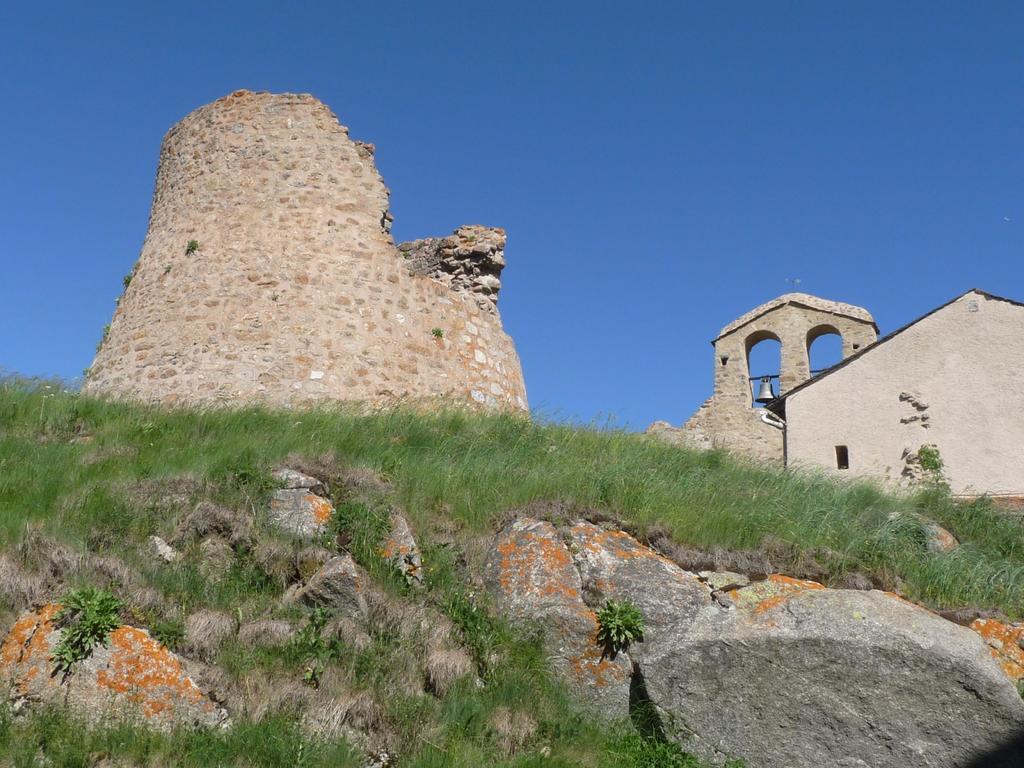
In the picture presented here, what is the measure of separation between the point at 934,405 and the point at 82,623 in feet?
46.7

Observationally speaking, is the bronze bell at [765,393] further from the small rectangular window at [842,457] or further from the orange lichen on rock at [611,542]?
the orange lichen on rock at [611,542]

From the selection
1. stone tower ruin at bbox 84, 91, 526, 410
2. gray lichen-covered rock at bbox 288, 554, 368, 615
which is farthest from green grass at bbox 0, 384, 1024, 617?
stone tower ruin at bbox 84, 91, 526, 410

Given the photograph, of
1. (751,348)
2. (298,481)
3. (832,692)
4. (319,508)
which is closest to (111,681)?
(319,508)

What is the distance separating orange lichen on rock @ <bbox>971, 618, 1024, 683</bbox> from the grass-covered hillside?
1.40 ft

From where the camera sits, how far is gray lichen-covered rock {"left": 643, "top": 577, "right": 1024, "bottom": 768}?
6.86 metres

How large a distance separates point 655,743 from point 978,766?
2360 millimetres

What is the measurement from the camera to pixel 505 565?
785 centimetres

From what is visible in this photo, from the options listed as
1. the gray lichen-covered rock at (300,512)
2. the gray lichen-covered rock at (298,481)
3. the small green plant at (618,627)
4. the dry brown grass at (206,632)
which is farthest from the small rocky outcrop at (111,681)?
the small green plant at (618,627)

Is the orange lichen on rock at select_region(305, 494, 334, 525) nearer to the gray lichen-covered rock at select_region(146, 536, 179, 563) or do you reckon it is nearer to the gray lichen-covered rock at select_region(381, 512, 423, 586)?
the gray lichen-covered rock at select_region(381, 512, 423, 586)

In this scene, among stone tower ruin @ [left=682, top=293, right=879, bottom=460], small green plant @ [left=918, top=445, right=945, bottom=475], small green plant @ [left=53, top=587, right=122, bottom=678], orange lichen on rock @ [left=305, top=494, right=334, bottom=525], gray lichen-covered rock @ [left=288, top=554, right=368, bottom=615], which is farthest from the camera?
stone tower ruin @ [left=682, top=293, right=879, bottom=460]

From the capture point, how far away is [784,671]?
711cm

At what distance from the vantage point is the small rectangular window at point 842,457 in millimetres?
16953

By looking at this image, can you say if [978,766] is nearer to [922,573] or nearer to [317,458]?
[922,573]

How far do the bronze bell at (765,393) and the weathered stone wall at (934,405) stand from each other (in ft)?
28.7
